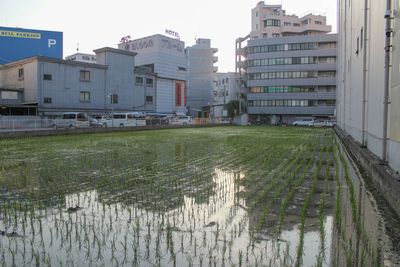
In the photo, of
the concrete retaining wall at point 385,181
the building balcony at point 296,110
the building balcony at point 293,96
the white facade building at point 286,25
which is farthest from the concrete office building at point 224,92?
the concrete retaining wall at point 385,181

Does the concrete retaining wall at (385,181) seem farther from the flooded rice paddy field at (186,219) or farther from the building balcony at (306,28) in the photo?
the building balcony at (306,28)

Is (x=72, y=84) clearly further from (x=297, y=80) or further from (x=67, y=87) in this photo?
(x=297, y=80)

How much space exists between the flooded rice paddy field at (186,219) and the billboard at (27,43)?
48707 mm

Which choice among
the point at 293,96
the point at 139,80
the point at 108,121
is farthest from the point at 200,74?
the point at 108,121

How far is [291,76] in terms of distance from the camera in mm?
67438

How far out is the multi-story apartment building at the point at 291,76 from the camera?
214 ft

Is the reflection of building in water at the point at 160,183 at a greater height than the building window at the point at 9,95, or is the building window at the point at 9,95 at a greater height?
the building window at the point at 9,95

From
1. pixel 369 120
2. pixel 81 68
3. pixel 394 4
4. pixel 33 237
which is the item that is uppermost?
pixel 81 68

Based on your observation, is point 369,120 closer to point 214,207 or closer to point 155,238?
point 214,207

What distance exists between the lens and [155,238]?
4453 mm

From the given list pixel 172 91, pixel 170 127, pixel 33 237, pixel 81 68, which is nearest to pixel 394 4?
pixel 33 237

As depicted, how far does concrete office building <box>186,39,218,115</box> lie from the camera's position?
267 feet

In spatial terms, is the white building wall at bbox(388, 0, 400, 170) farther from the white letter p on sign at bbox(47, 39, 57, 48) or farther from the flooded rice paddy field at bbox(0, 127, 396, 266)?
the white letter p on sign at bbox(47, 39, 57, 48)

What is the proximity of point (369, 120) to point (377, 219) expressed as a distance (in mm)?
6619
